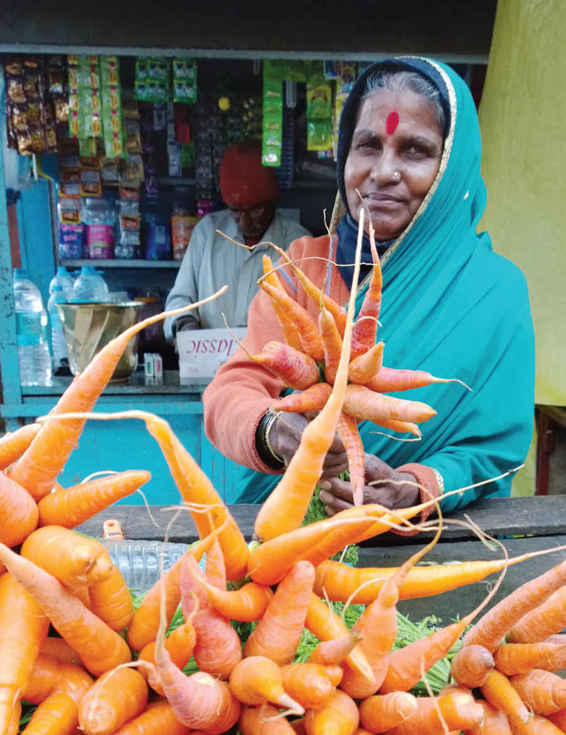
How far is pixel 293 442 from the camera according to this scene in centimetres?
121

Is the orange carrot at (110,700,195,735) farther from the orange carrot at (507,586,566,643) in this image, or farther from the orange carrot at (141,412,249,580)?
the orange carrot at (507,586,566,643)

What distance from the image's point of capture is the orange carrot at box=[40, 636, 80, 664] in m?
0.68

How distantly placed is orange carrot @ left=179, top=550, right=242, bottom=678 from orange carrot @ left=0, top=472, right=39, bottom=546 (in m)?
0.21

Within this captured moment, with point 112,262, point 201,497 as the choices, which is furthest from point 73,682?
point 112,262

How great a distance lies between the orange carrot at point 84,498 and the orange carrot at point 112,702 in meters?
0.19

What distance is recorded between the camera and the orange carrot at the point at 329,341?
0.98 m

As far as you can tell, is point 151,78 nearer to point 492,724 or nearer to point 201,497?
point 201,497

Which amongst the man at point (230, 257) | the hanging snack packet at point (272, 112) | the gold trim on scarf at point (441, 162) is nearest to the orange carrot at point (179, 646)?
the gold trim on scarf at point (441, 162)

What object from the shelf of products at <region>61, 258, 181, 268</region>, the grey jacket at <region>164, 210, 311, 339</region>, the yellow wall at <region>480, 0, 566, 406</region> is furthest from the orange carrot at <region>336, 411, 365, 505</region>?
the shelf of products at <region>61, 258, 181, 268</region>

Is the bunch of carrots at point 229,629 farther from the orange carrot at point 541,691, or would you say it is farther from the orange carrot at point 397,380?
the orange carrot at point 397,380

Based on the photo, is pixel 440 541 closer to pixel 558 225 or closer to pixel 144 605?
pixel 144 605

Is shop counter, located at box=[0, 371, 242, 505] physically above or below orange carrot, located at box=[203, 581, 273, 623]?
below

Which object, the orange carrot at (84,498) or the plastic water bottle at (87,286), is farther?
the plastic water bottle at (87,286)

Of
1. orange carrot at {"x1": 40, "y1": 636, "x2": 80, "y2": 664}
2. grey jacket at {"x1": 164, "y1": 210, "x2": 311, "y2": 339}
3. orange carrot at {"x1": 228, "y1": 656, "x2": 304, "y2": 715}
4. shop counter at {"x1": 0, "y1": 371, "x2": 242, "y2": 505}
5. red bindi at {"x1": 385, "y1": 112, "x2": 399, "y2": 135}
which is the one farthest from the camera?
grey jacket at {"x1": 164, "y1": 210, "x2": 311, "y2": 339}
